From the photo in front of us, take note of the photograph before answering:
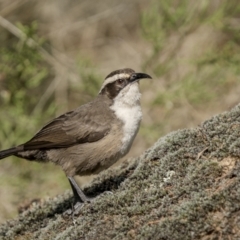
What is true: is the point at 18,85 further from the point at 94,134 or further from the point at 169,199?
the point at 169,199

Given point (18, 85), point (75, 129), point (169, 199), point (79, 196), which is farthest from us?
point (18, 85)

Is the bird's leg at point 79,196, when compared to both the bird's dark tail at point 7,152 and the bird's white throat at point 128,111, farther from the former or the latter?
the bird's dark tail at point 7,152

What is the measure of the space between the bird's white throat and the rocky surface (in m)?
0.31

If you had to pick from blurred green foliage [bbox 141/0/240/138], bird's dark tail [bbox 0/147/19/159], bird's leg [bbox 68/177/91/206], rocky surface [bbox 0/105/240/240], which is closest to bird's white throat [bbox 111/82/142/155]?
rocky surface [bbox 0/105/240/240]

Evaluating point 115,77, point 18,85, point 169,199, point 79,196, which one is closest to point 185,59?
point 18,85

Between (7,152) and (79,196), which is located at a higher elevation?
(7,152)

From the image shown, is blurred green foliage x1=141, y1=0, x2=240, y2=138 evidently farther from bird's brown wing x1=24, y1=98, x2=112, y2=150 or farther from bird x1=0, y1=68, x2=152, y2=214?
bird's brown wing x1=24, y1=98, x2=112, y2=150

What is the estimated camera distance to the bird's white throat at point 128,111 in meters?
6.06

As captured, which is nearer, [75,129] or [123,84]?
[75,129]

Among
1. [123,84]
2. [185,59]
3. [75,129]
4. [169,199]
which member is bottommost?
[169,199]

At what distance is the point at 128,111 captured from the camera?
6.21m

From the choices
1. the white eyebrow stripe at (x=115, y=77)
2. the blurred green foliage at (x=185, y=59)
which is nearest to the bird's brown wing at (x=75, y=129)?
the white eyebrow stripe at (x=115, y=77)

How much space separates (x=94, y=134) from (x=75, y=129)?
1.03 feet

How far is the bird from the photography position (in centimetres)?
606
